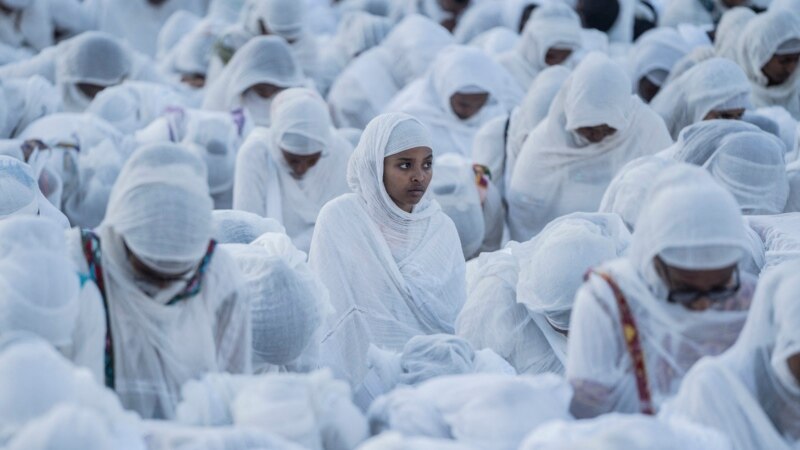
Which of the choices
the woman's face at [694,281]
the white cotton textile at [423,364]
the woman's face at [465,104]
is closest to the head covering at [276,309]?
the white cotton textile at [423,364]

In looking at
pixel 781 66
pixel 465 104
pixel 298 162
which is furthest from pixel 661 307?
pixel 781 66

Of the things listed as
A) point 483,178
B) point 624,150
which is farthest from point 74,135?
point 624,150

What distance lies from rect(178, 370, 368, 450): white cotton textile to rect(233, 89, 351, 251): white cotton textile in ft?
10.9

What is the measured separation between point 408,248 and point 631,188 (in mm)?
1046

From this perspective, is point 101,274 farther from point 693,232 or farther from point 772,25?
point 772,25

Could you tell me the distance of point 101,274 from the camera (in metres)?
4.36

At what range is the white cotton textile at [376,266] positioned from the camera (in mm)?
6023

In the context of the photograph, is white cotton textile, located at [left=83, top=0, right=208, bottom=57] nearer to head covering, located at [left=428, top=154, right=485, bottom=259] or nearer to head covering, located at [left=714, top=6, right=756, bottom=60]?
head covering, located at [left=714, top=6, right=756, bottom=60]

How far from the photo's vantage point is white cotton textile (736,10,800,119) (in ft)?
29.6

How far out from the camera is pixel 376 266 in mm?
6043

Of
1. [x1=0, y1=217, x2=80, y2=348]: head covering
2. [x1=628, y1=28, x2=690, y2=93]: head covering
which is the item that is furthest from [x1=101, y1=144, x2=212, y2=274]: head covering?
[x1=628, y1=28, x2=690, y2=93]: head covering

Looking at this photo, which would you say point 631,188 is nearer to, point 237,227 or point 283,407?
point 237,227

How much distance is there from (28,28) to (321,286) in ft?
23.7

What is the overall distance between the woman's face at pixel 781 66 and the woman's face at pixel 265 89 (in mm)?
2893
